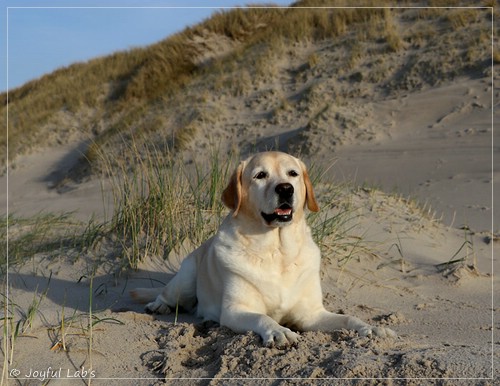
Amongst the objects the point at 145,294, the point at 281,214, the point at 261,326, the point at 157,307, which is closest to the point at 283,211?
the point at 281,214

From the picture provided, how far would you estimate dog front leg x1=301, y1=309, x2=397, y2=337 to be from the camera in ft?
14.7

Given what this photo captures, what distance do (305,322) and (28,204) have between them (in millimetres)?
12686

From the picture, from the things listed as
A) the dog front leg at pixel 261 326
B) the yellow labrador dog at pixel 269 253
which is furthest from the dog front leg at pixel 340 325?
the dog front leg at pixel 261 326

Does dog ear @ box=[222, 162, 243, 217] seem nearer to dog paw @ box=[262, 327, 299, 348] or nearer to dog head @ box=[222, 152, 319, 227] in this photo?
dog head @ box=[222, 152, 319, 227]

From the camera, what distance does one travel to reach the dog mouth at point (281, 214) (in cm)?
472

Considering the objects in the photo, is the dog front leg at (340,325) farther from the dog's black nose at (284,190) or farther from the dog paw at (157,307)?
the dog paw at (157,307)

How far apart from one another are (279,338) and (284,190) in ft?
3.00

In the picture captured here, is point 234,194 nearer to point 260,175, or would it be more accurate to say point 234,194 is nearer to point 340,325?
point 260,175

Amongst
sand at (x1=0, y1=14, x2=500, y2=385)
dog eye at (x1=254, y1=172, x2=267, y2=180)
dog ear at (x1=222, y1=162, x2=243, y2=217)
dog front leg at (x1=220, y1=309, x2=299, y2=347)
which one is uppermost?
dog eye at (x1=254, y1=172, x2=267, y2=180)

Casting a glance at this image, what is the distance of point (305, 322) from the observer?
4.91m

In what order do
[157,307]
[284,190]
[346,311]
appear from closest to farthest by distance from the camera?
[284,190]
[157,307]
[346,311]

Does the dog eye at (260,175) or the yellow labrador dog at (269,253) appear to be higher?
the dog eye at (260,175)

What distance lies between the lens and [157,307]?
A: 556 cm

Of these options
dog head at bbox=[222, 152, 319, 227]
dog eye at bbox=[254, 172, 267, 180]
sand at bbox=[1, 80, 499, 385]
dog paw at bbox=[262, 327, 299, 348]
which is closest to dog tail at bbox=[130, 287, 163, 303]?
sand at bbox=[1, 80, 499, 385]
